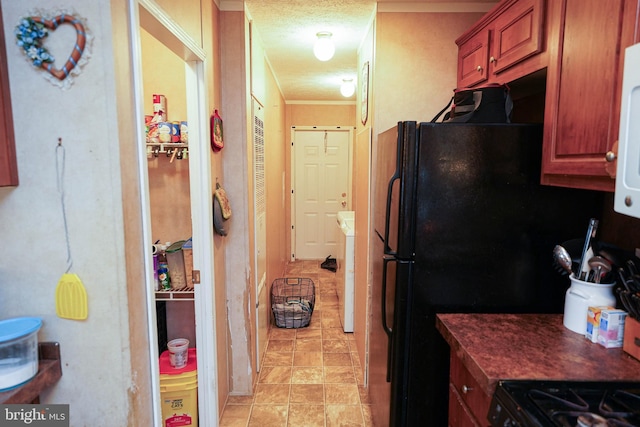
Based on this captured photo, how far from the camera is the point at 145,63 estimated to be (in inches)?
85.4

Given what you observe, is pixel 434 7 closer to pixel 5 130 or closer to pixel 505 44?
pixel 505 44

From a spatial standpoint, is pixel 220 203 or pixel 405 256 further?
pixel 220 203

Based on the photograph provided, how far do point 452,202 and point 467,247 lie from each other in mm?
200

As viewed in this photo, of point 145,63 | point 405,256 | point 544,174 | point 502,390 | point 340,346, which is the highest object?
point 145,63

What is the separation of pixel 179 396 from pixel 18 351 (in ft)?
4.15

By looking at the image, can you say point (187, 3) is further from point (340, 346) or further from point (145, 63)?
point (340, 346)

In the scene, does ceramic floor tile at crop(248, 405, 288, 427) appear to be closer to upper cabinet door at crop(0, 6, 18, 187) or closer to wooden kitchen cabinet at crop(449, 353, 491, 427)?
wooden kitchen cabinet at crop(449, 353, 491, 427)

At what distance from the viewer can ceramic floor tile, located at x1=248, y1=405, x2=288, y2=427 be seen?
2.30m

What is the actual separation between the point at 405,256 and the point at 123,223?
1056 millimetres

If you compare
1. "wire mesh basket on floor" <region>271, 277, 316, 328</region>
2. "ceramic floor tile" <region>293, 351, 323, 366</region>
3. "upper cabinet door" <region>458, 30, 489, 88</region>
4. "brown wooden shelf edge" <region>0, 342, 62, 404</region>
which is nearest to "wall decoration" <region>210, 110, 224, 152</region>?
"brown wooden shelf edge" <region>0, 342, 62, 404</region>

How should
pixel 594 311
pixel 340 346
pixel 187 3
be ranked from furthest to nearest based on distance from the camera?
pixel 340 346 → pixel 187 3 → pixel 594 311

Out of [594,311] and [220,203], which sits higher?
[220,203]

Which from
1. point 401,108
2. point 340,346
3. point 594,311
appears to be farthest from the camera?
point 340,346

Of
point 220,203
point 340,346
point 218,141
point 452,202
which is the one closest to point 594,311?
point 452,202
